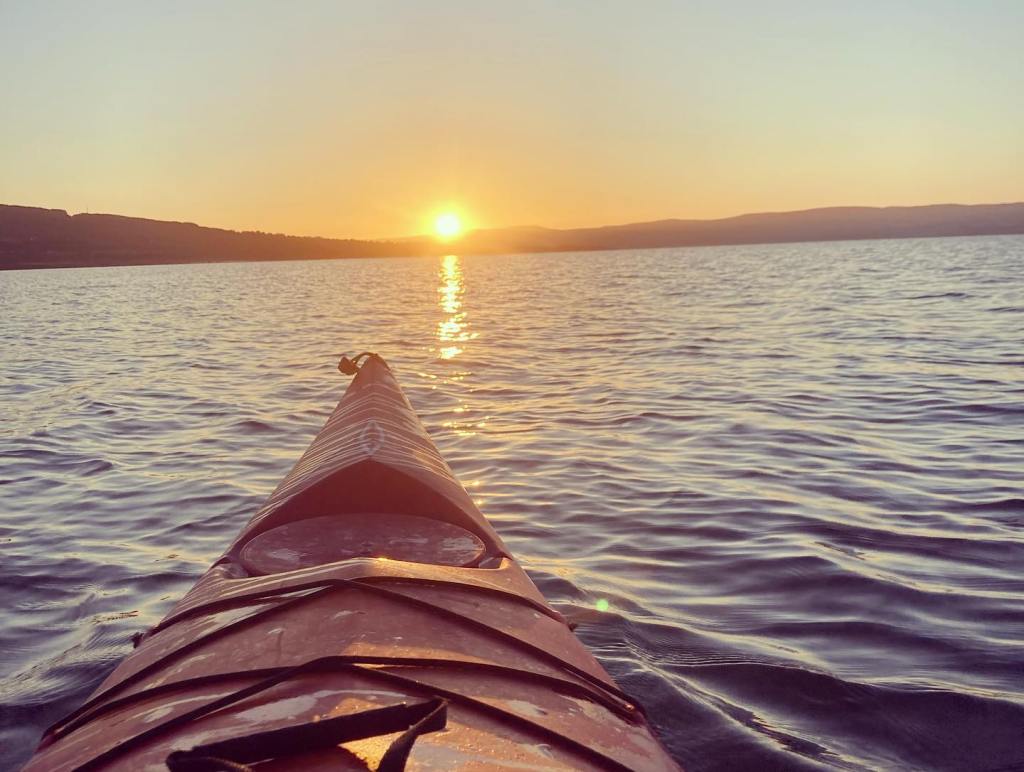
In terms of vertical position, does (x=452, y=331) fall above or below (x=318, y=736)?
below

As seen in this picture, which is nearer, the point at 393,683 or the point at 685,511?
the point at 393,683

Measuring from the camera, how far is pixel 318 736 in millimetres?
1856

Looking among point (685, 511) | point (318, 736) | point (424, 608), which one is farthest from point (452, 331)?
point (318, 736)

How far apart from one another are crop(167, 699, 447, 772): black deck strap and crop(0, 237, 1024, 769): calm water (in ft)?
7.26

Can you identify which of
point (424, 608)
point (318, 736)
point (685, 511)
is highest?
point (318, 736)

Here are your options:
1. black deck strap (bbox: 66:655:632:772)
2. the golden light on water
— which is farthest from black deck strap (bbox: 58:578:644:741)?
the golden light on water

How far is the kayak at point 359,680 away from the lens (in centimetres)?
193

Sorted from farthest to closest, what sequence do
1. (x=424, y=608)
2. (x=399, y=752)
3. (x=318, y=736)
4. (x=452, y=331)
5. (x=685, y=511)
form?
1. (x=452, y=331)
2. (x=685, y=511)
3. (x=424, y=608)
4. (x=318, y=736)
5. (x=399, y=752)

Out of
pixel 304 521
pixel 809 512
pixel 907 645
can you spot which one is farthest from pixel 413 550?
pixel 809 512

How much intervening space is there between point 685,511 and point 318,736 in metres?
5.50

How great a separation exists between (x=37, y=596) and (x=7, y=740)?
75.2 inches

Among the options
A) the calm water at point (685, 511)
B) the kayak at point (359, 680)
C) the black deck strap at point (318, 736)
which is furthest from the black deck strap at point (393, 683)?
the calm water at point (685, 511)

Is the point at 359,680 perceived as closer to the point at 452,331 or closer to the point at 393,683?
the point at 393,683

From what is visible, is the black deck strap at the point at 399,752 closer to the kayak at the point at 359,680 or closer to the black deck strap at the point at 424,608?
the kayak at the point at 359,680
